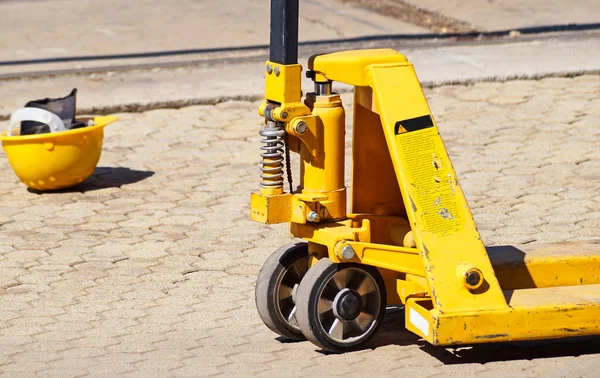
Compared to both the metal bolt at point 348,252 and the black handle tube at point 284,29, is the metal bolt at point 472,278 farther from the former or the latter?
the black handle tube at point 284,29

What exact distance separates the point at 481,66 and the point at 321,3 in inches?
166

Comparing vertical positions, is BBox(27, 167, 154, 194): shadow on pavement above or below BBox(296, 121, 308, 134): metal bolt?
below

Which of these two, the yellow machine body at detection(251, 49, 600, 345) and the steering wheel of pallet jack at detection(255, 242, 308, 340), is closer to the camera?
the yellow machine body at detection(251, 49, 600, 345)

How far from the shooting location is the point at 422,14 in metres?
13.6

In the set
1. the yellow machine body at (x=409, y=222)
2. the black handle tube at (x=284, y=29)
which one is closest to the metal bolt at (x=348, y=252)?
the yellow machine body at (x=409, y=222)

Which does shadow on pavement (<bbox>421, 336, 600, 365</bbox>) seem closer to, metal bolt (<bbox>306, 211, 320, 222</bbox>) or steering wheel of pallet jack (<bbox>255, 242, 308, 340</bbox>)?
steering wheel of pallet jack (<bbox>255, 242, 308, 340</bbox>)

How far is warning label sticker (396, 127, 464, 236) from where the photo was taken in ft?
15.2

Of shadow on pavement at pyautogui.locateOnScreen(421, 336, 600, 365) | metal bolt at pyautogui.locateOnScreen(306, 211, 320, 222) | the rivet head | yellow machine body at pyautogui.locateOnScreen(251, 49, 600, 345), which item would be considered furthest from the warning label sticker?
shadow on pavement at pyautogui.locateOnScreen(421, 336, 600, 365)

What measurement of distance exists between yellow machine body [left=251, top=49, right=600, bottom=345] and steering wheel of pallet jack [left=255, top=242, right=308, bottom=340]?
9 cm

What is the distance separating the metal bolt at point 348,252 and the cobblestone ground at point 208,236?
445 millimetres

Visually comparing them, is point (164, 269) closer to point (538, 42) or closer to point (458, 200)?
point (458, 200)

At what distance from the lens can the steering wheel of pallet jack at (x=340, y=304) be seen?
4734 mm

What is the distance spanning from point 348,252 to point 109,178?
11.8 feet

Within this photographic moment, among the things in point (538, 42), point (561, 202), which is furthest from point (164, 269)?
point (538, 42)
